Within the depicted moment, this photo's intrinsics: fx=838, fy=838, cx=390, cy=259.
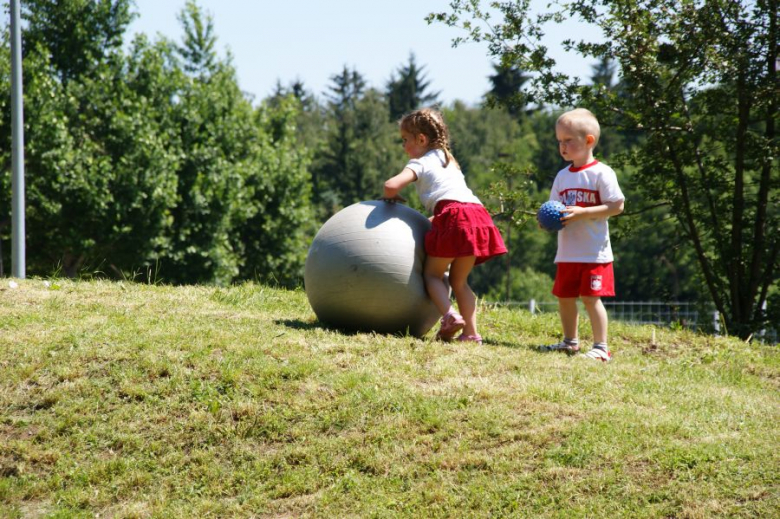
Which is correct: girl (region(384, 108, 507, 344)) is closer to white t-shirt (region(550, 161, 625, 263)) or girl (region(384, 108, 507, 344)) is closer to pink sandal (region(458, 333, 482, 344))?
pink sandal (region(458, 333, 482, 344))

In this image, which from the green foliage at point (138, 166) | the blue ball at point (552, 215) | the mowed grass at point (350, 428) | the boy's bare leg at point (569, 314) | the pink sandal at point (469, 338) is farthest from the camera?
the green foliage at point (138, 166)

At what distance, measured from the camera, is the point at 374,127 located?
199 feet

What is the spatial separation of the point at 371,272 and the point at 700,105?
669 cm

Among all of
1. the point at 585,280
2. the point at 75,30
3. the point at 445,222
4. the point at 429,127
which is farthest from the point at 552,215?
the point at 75,30

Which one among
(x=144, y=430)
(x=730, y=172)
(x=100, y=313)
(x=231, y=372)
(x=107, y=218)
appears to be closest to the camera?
(x=144, y=430)

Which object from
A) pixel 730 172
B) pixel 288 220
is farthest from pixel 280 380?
pixel 288 220

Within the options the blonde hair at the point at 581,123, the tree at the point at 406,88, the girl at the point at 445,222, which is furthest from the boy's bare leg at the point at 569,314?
the tree at the point at 406,88

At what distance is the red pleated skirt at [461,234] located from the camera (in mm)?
7281

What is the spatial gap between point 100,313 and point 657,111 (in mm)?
7416

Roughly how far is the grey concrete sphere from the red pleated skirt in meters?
0.20

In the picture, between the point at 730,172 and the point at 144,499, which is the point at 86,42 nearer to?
the point at 730,172

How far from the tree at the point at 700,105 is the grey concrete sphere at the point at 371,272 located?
5030 millimetres

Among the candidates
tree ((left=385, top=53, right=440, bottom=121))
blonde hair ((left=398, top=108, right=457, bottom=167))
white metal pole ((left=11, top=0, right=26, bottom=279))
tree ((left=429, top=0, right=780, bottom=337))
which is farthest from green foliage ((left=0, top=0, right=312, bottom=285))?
tree ((left=385, top=53, right=440, bottom=121))

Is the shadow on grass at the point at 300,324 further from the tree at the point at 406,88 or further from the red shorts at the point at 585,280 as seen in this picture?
the tree at the point at 406,88
